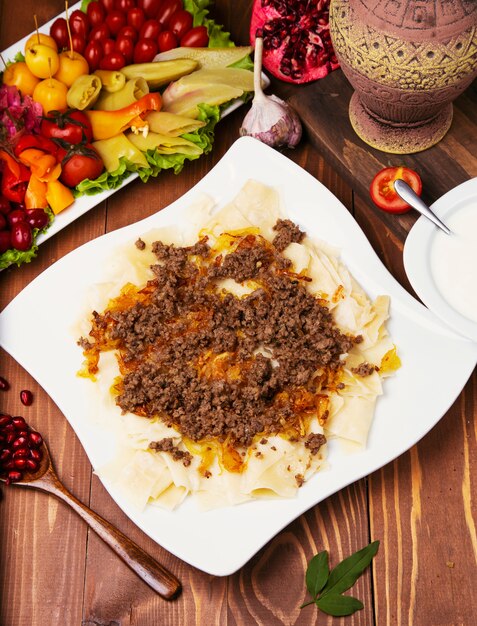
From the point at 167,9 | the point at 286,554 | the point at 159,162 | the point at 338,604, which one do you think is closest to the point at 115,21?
the point at 167,9

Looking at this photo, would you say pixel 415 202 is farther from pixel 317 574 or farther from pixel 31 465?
pixel 31 465

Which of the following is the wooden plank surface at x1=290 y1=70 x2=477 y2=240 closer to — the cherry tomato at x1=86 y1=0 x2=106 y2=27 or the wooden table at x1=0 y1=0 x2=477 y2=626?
the wooden table at x1=0 y1=0 x2=477 y2=626

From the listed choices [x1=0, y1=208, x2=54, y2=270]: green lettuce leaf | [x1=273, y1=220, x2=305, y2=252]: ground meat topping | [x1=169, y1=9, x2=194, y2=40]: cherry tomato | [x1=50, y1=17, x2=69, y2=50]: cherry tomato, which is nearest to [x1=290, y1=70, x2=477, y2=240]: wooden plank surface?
[x1=273, y1=220, x2=305, y2=252]: ground meat topping

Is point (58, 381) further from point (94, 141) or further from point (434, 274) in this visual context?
point (434, 274)

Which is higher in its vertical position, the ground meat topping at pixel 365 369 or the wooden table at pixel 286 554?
the ground meat topping at pixel 365 369

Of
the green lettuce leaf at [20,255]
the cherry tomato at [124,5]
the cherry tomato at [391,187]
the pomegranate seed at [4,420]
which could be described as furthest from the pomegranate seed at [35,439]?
the cherry tomato at [124,5]

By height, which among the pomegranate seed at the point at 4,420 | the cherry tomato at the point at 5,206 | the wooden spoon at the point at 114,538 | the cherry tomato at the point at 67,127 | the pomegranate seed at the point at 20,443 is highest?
the cherry tomato at the point at 67,127

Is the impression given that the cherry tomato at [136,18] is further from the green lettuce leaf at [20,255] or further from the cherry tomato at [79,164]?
the green lettuce leaf at [20,255]
